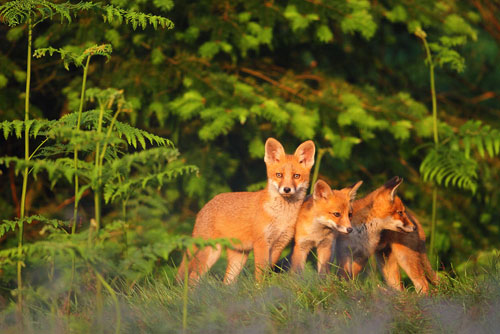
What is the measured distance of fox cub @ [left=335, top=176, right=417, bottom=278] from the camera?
17.3 feet

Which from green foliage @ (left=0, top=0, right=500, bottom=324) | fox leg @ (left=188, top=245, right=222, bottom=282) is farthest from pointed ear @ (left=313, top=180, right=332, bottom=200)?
green foliage @ (left=0, top=0, right=500, bottom=324)

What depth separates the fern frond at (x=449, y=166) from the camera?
267 inches

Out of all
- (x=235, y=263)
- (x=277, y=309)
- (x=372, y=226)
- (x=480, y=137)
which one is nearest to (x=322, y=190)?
(x=372, y=226)

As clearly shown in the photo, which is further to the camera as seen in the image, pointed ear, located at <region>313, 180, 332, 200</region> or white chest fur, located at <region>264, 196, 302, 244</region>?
white chest fur, located at <region>264, 196, 302, 244</region>

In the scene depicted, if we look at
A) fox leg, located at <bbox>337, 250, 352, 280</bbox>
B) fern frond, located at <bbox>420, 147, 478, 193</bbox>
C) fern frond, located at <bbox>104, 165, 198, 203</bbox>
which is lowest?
fox leg, located at <bbox>337, 250, 352, 280</bbox>

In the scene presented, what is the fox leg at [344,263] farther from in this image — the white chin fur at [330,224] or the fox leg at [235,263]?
the fox leg at [235,263]

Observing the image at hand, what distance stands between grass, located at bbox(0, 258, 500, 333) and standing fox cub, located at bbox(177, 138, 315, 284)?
92cm

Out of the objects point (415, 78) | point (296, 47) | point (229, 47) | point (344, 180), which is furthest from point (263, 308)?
point (415, 78)

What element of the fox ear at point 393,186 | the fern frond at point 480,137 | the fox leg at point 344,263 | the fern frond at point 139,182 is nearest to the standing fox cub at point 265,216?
the fox leg at point 344,263

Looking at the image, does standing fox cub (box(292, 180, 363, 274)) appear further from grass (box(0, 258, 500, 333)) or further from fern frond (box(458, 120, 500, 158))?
fern frond (box(458, 120, 500, 158))

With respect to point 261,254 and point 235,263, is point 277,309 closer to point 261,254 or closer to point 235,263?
point 261,254

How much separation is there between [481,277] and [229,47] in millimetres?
3815

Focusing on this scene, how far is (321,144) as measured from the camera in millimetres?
8031

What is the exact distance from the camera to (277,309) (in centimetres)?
398
